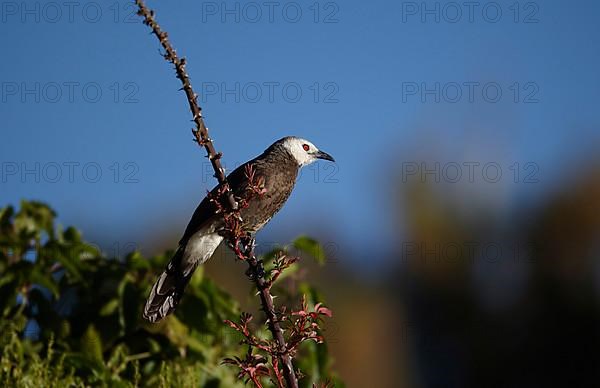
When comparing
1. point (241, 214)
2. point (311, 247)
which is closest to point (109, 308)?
point (241, 214)

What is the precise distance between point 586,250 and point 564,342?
1.41 metres

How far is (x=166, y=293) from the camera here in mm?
3480

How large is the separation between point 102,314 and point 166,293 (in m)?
0.44

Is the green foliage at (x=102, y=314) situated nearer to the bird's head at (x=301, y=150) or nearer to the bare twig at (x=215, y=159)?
the bird's head at (x=301, y=150)

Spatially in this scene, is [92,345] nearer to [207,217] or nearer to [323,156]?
[207,217]

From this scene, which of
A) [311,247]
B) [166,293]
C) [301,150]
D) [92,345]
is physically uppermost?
[301,150]

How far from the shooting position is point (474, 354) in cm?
1181

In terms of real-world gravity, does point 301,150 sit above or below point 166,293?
above

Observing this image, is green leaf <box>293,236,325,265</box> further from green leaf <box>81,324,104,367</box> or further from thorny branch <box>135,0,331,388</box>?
thorny branch <box>135,0,331,388</box>

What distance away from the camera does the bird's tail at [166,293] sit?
11.1 feet

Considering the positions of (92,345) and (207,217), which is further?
(207,217)

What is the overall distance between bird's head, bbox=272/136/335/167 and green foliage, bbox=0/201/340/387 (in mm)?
1308

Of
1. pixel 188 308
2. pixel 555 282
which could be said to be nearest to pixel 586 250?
pixel 555 282

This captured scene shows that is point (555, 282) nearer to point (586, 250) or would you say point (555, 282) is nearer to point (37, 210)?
point (586, 250)
